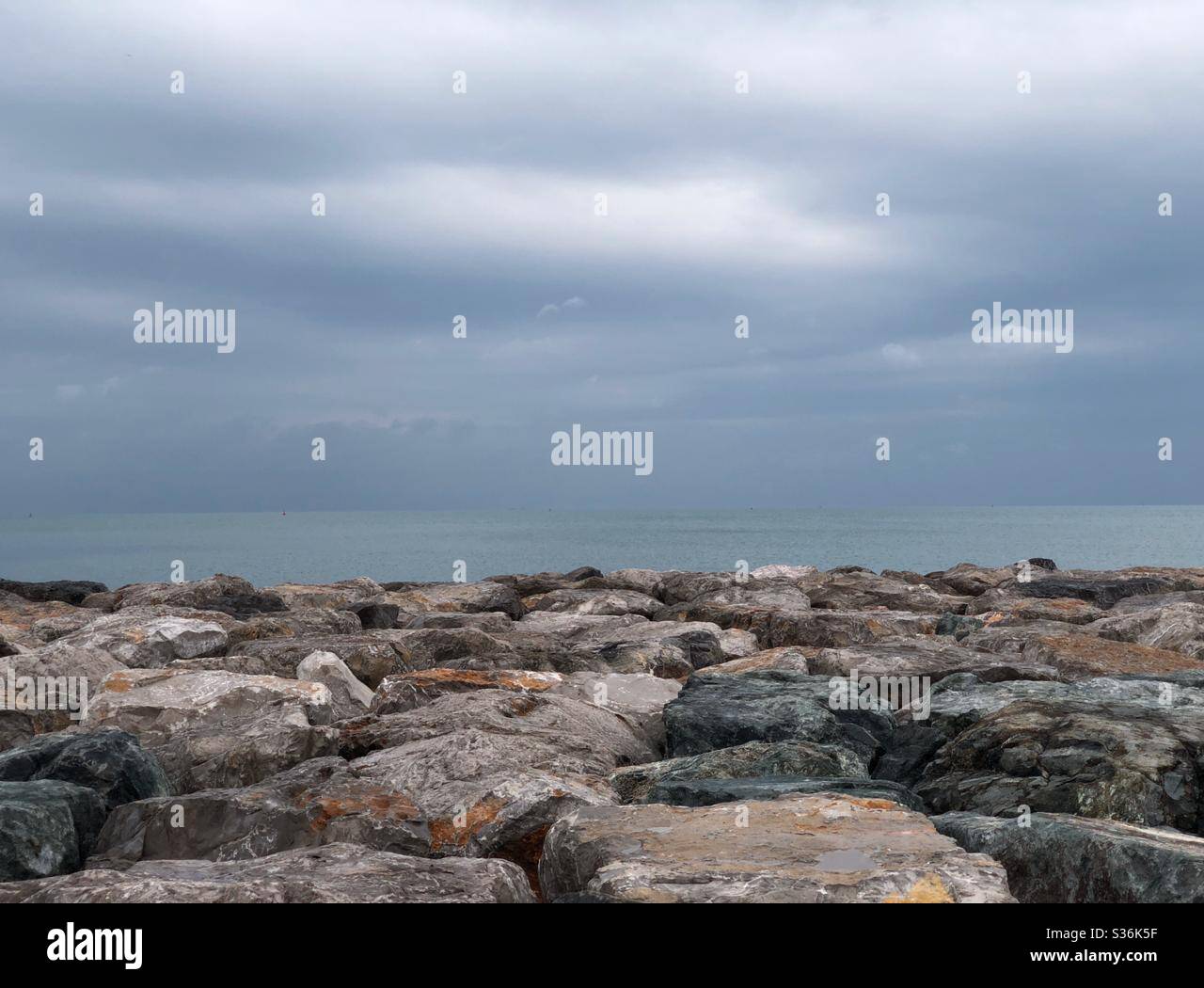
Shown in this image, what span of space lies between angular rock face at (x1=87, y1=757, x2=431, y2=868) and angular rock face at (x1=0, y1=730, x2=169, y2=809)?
719 mm

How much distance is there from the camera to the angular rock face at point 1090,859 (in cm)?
578

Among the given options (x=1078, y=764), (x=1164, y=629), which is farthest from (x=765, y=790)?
(x=1164, y=629)

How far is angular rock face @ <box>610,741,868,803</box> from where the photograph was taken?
315 inches

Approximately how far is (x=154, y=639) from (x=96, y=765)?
261 inches

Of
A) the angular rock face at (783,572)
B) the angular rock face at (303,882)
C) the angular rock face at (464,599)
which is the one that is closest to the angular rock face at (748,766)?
the angular rock face at (303,882)

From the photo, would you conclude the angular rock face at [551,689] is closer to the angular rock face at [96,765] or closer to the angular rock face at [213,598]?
the angular rock face at [96,765]

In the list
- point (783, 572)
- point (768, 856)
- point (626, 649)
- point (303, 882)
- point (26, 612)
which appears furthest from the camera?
point (783, 572)

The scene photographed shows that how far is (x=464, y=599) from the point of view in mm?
22875

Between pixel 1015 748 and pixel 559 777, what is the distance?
3.46 meters

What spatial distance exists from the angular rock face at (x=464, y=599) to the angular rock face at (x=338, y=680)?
8.88m

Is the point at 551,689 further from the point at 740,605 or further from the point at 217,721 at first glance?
the point at 740,605

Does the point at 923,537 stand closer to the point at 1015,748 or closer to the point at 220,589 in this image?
the point at 220,589
